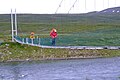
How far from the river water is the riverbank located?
7.37 ft

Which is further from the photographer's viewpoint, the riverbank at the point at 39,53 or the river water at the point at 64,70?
the riverbank at the point at 39,53

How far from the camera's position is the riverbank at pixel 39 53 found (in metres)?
57.0

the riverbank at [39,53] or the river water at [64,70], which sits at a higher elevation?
the riverbank at [39,53]

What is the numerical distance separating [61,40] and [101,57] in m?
8.67

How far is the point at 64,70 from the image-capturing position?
156 ft

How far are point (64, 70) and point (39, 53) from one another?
11.2m

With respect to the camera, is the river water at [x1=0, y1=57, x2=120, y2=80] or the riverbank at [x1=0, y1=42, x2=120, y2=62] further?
the riverbank at [x1=0, y1=42, x2=120, y2=62]

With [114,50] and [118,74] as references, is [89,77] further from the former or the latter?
[114,50]

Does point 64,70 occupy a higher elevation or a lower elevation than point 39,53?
lower

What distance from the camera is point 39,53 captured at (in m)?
58.4

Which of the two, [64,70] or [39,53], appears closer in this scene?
[64,70]

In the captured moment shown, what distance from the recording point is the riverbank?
57.0m

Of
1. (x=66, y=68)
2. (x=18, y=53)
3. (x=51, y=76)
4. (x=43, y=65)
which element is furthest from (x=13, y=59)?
(x=51, y=76)

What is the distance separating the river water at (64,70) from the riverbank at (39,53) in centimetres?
225
